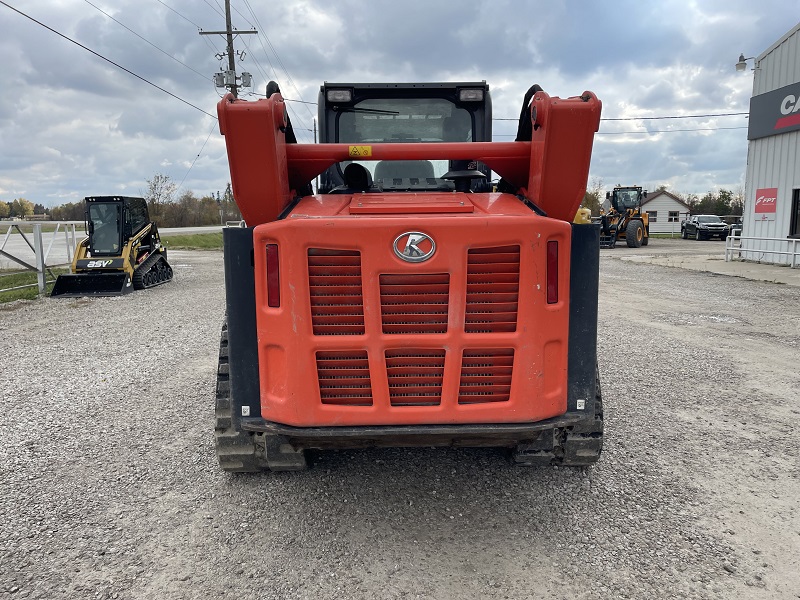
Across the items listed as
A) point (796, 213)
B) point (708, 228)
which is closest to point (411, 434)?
point (796, 213)

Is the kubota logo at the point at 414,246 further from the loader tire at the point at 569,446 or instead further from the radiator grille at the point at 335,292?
the loader tire at the point at 569,446

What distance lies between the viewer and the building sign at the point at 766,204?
16.3 m

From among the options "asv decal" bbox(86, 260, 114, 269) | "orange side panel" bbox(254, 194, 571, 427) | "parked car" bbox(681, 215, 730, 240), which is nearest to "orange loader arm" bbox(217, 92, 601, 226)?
"orange side panel" bbox(254, 194, 571, 427)

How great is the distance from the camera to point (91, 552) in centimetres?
267

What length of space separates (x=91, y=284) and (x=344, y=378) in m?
11.7

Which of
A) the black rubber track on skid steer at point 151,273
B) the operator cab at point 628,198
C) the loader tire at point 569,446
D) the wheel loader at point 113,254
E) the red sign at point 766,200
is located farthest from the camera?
the operator cab at point 628,198

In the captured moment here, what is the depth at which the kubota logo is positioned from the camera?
7.77 feet

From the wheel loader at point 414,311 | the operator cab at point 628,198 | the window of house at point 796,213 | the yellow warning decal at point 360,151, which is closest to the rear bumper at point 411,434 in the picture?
the wheel loader at point 414,311

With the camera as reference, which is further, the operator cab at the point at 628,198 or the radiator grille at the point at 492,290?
the operator cab at the point at 628,198

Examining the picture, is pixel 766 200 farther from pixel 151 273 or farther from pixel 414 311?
pixel 414 311

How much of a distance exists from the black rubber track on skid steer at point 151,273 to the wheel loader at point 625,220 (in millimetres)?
19123

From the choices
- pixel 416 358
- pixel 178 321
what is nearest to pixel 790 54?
pixel 178 321

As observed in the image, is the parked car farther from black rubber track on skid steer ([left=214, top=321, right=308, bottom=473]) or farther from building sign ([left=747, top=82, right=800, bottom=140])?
black rubber track on skid steer ([left=214, top=321, right=308, bottom=473])

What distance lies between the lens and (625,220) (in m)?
26.6
